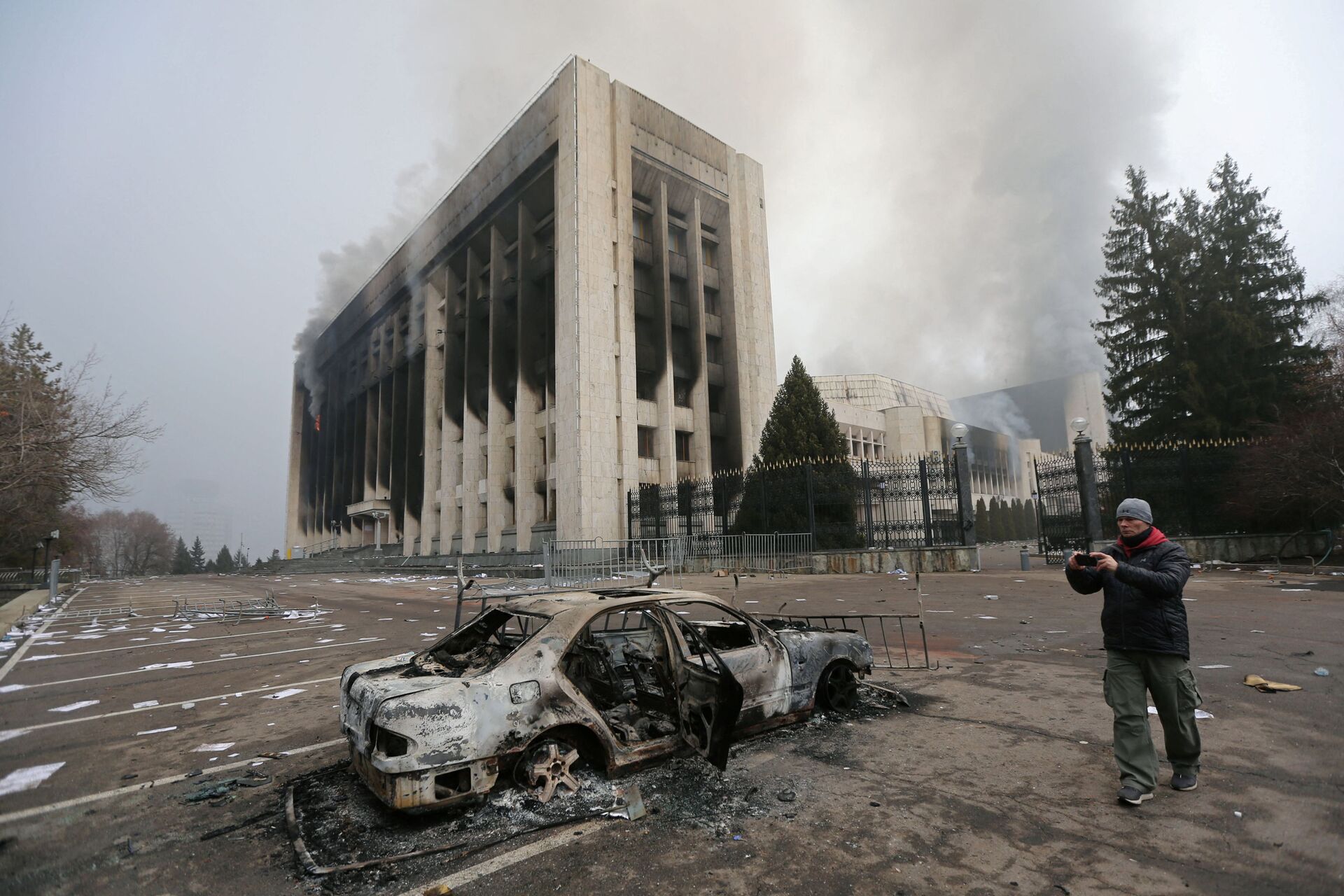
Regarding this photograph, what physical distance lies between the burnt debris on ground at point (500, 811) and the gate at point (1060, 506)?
20790 mm

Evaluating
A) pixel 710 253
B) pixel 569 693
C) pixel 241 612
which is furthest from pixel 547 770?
pixel 710 253

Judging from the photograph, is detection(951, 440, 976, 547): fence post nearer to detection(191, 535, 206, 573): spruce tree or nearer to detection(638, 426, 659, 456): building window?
detection(638, 426, 659, 456): building window

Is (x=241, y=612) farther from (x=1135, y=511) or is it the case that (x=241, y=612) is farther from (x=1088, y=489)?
(x=1088, y=489)

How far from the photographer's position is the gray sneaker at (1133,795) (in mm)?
3633

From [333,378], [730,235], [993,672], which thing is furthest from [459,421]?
[993,672]

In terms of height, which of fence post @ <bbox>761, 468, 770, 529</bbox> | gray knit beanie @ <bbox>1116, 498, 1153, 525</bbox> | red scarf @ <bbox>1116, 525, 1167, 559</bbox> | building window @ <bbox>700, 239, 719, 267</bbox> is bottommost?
red scarf @ <bbox>1116, 525, 1167, 559</bbox>

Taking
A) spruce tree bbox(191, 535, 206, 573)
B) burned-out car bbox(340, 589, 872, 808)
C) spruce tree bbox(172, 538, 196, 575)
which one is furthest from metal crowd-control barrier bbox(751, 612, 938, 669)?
spruce tree bbox(191, 535, 206, 573)

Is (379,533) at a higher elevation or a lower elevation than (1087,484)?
lower

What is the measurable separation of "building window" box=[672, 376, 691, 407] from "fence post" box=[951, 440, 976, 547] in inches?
621

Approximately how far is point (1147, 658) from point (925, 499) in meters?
18.1

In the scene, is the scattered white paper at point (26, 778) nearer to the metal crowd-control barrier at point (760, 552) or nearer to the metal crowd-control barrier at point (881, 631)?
the metal crowd-control barrier at point (881, 631)

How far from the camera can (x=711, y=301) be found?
122 ft

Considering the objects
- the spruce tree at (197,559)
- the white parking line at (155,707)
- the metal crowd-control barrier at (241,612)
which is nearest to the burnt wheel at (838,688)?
the white parking line at (155,707)

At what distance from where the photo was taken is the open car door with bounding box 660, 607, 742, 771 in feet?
12.5
